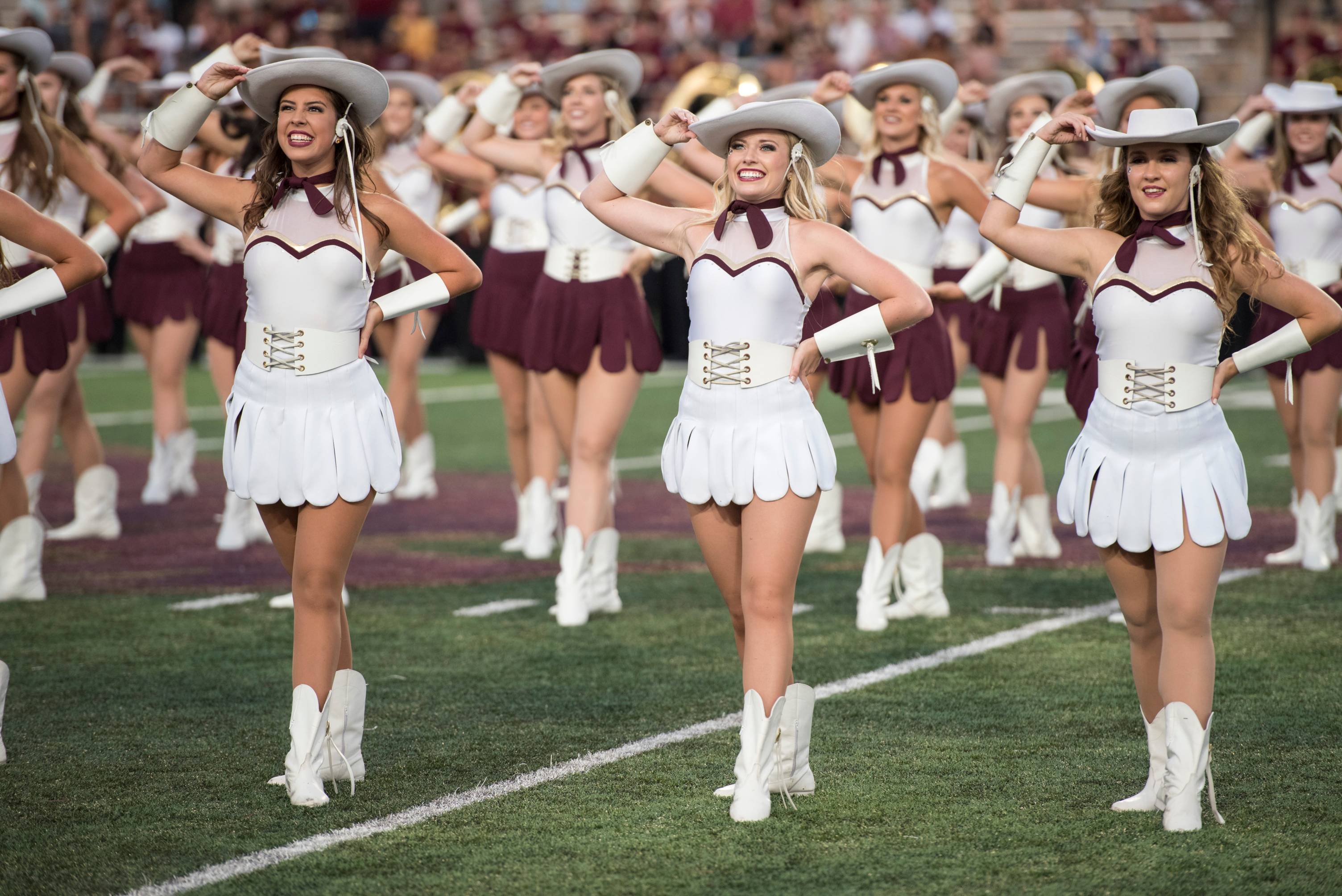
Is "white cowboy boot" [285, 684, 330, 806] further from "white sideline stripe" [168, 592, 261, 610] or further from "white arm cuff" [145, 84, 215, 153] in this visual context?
"white sideline stripe" [168, 592, 261, 610]

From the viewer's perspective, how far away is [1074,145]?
31.3ft

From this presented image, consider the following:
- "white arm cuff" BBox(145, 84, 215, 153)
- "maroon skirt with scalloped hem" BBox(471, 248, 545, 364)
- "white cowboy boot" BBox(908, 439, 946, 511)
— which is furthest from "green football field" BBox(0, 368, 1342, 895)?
"white arm cuff" BBox(145, 84, 215, 153)

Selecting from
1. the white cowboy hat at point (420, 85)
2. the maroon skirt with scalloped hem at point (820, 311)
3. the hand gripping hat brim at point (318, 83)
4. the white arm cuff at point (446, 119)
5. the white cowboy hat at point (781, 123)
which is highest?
the white cowboy hat at point (420, 85)

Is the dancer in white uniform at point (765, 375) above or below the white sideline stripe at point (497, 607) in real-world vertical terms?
above

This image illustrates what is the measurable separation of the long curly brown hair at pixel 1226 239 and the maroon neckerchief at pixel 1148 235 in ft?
0.16

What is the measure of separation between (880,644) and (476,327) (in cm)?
318

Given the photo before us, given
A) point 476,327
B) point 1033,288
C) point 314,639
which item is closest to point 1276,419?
point 1033,288

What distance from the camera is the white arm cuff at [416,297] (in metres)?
4.40

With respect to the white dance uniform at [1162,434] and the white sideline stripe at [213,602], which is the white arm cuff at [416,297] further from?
the white sideline stripe at [213,602]

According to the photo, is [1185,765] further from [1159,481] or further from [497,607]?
[497,607]

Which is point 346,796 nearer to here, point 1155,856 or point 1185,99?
point 1155,856

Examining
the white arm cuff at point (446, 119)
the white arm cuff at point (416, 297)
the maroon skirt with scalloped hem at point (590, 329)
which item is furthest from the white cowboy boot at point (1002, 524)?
the white arm cuff at point (416, 297)

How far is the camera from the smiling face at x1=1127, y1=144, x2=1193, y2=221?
164 inches

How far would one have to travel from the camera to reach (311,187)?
4.39m
